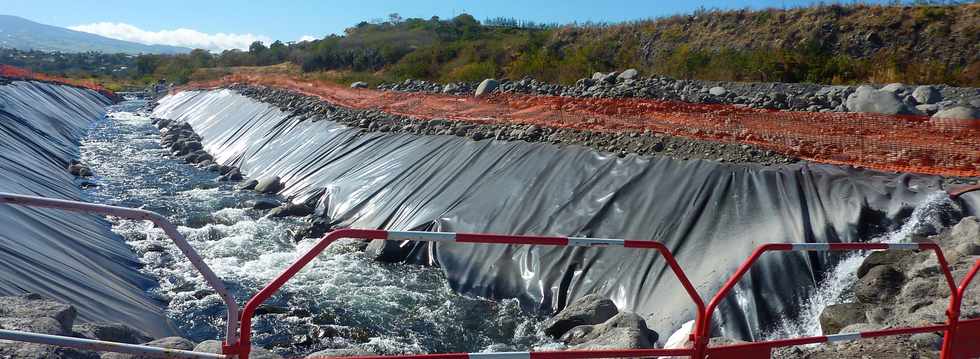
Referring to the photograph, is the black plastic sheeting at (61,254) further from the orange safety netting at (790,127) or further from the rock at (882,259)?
the orange safety netting at (790,127)

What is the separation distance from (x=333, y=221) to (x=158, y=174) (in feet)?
27.3

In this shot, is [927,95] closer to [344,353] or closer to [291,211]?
[291,211]

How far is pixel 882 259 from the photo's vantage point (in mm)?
6473

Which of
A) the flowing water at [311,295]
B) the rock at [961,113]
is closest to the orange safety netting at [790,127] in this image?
the rock at [961,113]

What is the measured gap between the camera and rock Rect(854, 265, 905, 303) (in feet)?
19.6

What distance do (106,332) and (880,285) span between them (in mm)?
6580

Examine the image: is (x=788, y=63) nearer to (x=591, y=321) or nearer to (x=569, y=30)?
(x=569, y=30)

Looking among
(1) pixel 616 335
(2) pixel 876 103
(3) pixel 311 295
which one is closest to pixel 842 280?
(1) pixel 616 335

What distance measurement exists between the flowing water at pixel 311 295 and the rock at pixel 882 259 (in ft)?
10.4

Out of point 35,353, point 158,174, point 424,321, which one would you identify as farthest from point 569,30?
point 35,353

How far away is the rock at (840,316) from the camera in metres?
5.65

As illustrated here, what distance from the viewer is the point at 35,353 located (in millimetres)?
3715

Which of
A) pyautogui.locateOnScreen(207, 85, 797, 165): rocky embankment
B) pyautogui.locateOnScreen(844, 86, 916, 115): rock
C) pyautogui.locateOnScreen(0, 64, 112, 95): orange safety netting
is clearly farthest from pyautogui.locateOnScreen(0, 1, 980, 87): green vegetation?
pyautogui.locateOnScreen(0, 64, 112, 95): orange safety netting

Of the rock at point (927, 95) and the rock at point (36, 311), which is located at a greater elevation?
the rock at point (36, 311)
